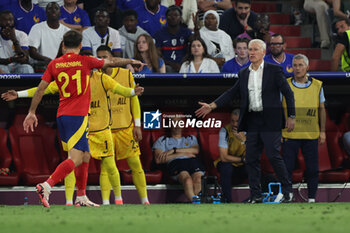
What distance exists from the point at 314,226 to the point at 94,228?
142 cm

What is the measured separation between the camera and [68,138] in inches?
264

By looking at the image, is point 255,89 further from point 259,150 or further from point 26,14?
point 26,14

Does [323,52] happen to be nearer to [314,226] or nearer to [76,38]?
[76,38]

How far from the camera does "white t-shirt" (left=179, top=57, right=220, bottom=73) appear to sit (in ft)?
31.9

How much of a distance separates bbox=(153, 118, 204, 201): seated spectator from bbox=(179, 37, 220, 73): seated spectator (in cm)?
78

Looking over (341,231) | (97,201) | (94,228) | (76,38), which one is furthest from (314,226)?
(97,201)

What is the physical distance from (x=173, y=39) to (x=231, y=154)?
2.22 meters

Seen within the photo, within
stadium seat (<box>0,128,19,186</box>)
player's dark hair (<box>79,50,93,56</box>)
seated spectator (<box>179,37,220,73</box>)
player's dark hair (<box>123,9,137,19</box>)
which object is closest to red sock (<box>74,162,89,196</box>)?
stadium seat (<box>0,128,19,186</box>)

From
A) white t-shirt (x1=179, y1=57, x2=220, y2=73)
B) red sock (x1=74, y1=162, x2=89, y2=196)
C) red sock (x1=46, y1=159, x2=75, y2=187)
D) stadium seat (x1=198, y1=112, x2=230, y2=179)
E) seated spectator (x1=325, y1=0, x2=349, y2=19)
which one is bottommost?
stadium seat (x1=198, y1=112, x2=230, y2=179)

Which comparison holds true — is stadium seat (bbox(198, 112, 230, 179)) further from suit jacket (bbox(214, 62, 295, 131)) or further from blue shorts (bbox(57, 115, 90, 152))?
blue shorts (bbox(57, 115, 90, 152))

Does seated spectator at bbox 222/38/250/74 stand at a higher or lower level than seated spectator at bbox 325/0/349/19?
lower

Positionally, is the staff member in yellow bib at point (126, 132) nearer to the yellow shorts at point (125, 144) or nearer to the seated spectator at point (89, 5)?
the yellow shorts at point (125, 144)

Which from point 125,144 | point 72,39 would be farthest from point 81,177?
point 72,39

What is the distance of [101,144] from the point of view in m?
8.05
